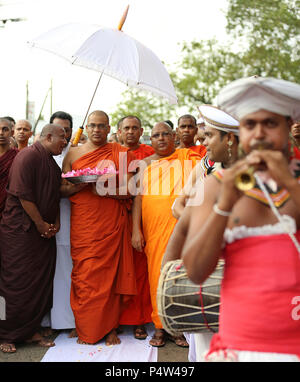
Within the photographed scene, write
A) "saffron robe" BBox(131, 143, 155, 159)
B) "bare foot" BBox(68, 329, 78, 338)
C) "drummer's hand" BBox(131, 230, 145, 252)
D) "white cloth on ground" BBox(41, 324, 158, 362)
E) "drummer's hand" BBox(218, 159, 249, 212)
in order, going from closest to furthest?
"drummer's hand" BBox(218, 159, 249, 212), "white cloth on ground" BBox(41, 324, 158, 362), "bare foot" BBox(68, 329, 78, 338), "drummer's hand" BBox(131, 230, 145, 252), "saffron robe" BBox(131, 143, 155, 159)

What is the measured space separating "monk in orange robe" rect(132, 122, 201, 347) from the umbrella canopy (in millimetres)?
568

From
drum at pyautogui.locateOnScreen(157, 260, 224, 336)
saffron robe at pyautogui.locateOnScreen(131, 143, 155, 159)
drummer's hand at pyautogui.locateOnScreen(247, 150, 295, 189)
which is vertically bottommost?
drum at pyautogui.locateOnScreen(157, 260, 224, 336)

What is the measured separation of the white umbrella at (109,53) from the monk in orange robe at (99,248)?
1.91ft

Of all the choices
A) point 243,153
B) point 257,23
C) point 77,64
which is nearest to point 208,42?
point 257,23

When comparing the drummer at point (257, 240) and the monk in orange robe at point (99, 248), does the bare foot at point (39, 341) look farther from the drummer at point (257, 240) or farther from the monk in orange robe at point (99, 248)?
the drummer at point (257, 240)

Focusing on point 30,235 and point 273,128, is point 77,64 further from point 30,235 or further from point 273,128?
point 273,128

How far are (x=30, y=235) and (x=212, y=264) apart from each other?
3560 millimetres

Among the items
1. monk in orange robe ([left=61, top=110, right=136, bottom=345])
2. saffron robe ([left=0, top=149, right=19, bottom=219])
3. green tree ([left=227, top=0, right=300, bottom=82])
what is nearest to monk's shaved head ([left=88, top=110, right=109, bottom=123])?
monk in orange robe ([left=61, top=110, right=136, bottom=345])

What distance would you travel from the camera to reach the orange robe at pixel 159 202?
5.27 m

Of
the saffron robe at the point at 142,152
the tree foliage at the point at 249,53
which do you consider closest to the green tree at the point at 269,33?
the tree foliage at the point at 249,53

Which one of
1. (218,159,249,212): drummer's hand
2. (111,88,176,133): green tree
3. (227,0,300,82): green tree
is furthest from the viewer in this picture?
(111,88,176,133): green tree

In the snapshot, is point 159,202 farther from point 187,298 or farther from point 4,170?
point 187,298

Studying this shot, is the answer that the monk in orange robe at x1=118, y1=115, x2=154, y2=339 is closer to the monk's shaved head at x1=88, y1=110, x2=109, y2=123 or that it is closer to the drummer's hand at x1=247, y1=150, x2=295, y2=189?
the monk's shaved head at x1=88, y1=110, x2=109, y2=123

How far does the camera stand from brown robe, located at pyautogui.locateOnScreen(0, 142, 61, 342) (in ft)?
16.0
